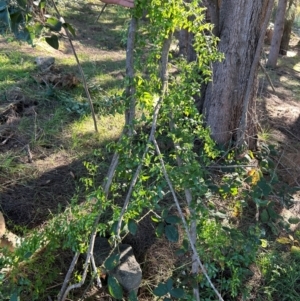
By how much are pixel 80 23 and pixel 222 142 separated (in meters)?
5.07

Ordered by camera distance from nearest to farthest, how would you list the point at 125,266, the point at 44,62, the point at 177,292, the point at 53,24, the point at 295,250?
the point at 177,292, the point at 53,24, the point at 125,266, the point at 295,250, the point at 44,62

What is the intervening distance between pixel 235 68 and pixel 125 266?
5.37 feet

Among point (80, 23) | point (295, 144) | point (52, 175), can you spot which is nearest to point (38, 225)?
point (52, 175)

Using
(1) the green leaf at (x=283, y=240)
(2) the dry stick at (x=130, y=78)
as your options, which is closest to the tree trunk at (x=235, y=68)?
(1) the green leaf at (x=283, y=240)

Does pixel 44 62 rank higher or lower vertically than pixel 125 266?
higher

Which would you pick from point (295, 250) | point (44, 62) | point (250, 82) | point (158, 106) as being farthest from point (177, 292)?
point (44, 62)

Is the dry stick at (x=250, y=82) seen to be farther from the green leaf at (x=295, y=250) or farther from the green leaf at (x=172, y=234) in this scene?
the green leaf at (x=172, y=234)

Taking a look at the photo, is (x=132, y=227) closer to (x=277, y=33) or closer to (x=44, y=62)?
(x=44, y=62)

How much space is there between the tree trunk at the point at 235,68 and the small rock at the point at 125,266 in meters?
1.20

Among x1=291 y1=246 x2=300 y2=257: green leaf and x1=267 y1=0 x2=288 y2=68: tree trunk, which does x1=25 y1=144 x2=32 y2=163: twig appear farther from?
x1=267 y1=0 x2=288 y2=68: tree trunk

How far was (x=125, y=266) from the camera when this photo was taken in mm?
2014

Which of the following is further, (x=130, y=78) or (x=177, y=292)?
(x=130, y=78)

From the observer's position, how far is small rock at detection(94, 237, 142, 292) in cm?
198

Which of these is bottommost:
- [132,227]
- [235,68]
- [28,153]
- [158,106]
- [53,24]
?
A: [28,153]
